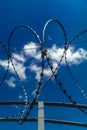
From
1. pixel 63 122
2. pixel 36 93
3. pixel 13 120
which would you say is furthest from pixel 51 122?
pixel 36 93

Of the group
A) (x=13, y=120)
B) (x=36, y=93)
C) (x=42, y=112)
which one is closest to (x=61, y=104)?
(x=42, y=112)

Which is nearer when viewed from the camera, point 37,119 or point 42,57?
point 42,57

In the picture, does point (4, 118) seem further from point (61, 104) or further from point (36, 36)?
point (36, 36)

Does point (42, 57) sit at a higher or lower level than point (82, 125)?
higher

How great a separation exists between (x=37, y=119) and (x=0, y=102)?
4164mm

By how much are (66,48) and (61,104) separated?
9774 mm

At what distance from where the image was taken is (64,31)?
30781mm

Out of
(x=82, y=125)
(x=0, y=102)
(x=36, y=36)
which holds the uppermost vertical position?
(x=36, y=36)

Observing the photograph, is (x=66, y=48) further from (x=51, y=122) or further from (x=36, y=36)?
(x=51, y=122)

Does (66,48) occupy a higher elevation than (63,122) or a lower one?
higher

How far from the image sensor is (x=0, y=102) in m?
39.3

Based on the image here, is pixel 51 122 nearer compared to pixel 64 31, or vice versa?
pixel 64 31

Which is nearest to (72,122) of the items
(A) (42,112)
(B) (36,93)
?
(A) (42,112)

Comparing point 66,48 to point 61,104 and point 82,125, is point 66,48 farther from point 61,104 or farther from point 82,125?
point 82,125
